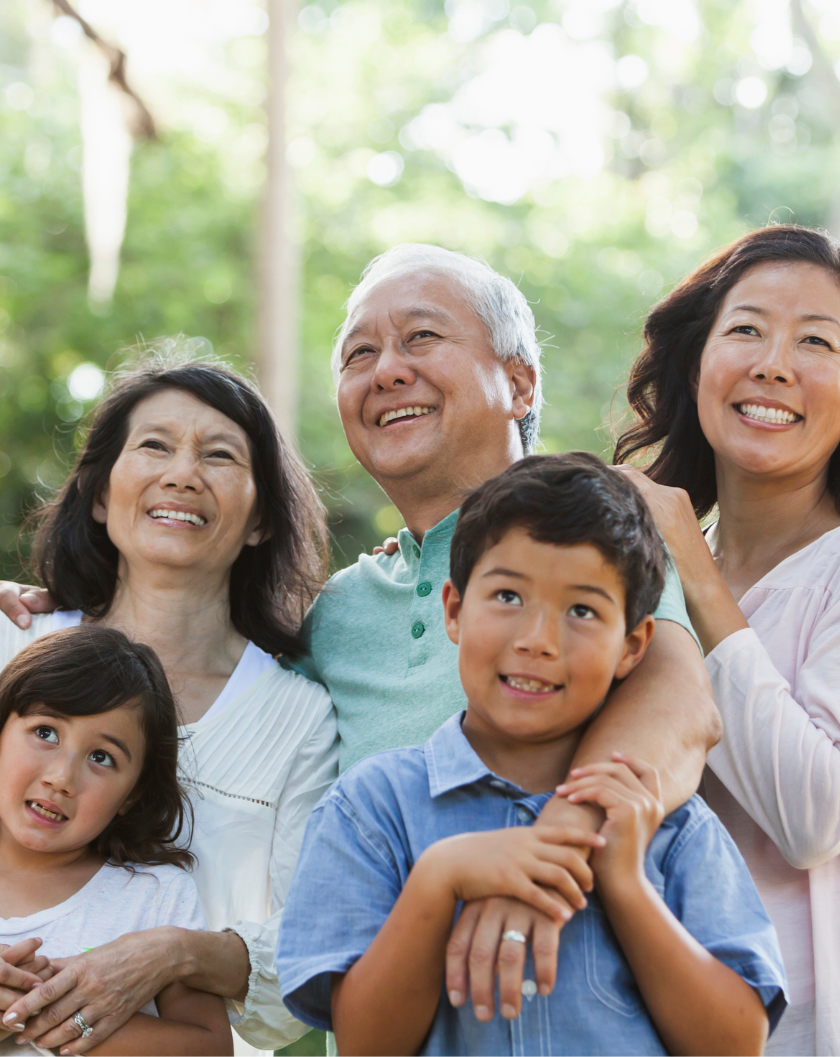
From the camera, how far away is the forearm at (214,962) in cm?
216

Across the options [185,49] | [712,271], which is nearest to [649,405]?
[712,271]

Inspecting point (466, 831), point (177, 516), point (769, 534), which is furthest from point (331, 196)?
point (466, 831)

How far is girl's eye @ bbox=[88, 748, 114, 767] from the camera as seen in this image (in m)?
2.23

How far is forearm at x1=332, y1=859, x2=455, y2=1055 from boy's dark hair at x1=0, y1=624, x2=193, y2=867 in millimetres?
851

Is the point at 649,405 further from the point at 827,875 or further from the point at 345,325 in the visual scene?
the point at 827,875

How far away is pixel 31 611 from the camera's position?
113 inches

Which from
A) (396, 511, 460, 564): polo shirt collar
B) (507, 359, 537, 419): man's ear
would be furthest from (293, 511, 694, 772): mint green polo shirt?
(507, 359, 537, 419): man's ear

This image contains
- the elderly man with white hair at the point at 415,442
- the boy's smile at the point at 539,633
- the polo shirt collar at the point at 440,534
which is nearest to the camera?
the boy's smile at the point at 539,633

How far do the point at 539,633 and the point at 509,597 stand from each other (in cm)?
9

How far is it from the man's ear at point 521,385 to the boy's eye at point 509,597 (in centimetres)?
132

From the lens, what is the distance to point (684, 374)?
2.76m

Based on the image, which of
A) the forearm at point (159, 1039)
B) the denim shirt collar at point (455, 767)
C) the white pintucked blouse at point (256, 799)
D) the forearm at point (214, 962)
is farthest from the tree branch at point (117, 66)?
the denim shirt collar at point (455, 767)

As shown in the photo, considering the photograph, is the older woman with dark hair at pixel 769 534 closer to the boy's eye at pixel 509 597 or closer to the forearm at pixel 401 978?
the boy's eye at pixel 509 597

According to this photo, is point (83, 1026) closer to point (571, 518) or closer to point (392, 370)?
point (571, 518)
